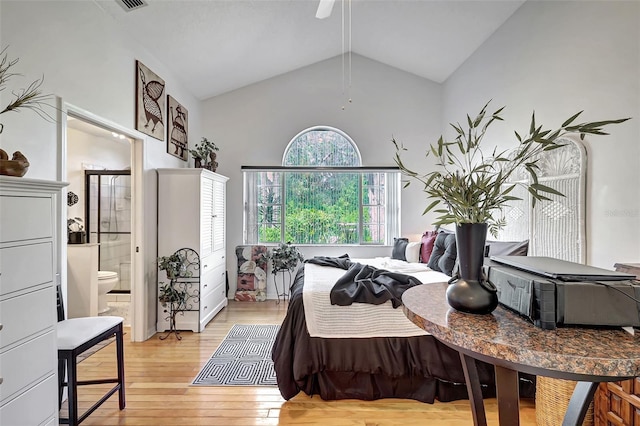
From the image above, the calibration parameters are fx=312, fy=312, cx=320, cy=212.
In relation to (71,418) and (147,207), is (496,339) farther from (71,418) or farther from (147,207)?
(147,207)

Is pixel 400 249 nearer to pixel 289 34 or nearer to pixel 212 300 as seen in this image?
pixel 212 300

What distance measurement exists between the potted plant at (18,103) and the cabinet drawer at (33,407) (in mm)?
1004

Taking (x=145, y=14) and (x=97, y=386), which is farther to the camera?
(x=145, y=14)

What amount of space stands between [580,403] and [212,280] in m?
3.69

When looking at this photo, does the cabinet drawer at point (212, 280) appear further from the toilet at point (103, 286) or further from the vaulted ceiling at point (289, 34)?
the vaulted ceiling at point (289, 34)

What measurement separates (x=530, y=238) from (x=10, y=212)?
3.61 m

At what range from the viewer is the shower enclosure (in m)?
4.79

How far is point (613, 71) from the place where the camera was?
208 centimetres

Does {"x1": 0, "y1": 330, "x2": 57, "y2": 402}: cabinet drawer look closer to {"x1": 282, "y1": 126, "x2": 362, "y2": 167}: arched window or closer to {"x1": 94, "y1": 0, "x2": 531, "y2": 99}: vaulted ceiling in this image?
{"x1": 94, "y1": 0, "x2": 531, "y2": 99}: vaulted ceiling

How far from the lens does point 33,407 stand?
1.43 meters

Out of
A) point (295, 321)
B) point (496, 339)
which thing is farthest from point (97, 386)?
point (496, 339)

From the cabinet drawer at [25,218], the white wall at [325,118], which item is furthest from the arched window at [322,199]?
the cabinet drawer at [25,218]

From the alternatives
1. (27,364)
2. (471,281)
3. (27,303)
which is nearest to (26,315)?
(27,303)

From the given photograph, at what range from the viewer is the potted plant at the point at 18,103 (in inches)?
56.4
